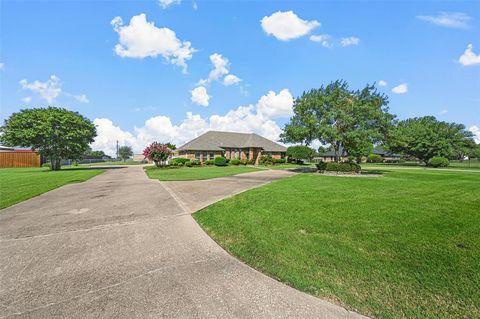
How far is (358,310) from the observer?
2596 mm

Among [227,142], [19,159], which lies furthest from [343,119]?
[19,159]

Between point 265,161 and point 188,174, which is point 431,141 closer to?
point 265,161

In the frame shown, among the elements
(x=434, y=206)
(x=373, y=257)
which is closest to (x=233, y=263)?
(x=373, y=257)

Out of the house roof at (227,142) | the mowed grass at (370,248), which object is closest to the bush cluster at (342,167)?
the mowed grass at (370,248)

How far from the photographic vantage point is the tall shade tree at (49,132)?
27.0 meters

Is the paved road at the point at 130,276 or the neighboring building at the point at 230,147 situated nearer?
the paved road at the point at 130,276

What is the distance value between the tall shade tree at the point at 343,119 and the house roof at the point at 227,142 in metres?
20.8

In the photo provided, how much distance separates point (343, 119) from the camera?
66.0 feet

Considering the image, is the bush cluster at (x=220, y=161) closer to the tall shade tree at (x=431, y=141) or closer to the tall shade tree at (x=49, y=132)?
the tall shade tree at (x=49, y=132)

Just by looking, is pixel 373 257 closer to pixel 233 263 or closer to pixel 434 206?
pixel 233 263

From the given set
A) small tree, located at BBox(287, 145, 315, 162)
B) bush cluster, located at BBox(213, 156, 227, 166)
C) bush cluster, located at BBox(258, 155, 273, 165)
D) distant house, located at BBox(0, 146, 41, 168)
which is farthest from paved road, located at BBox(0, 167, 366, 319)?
distant house, located at BBox(0, 146, 41, 168)

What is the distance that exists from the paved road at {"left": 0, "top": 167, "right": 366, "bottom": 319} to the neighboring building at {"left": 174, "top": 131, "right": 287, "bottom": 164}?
34.2 meters

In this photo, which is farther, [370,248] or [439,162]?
[439,162]

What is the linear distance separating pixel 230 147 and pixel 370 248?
3936cm
